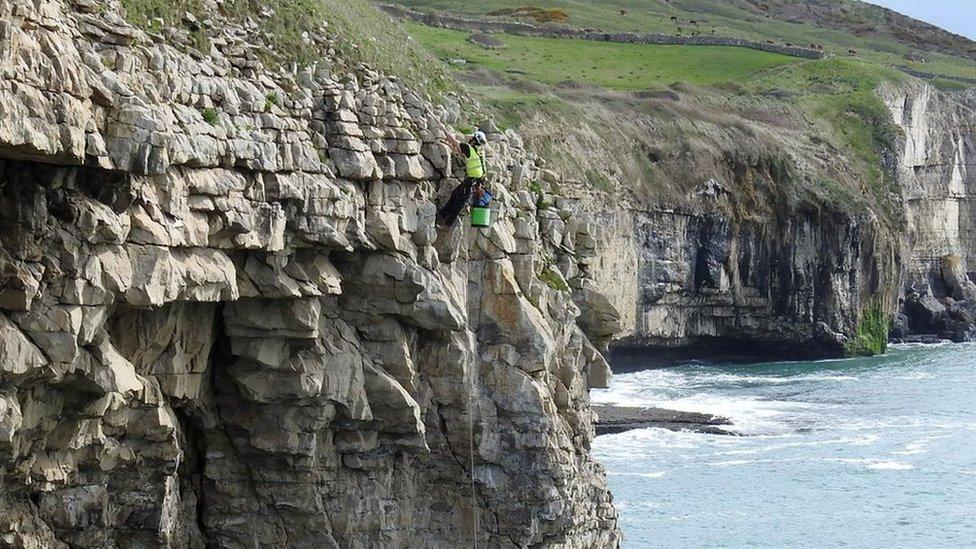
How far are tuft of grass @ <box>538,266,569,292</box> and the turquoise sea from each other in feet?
51.4

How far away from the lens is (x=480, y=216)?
23766mm

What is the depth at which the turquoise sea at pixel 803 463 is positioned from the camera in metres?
43.7

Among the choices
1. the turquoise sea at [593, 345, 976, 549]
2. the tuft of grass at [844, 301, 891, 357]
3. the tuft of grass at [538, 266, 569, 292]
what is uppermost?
the tuft of grass at [538, 266, 569, 292]

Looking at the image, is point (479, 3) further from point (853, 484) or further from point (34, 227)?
point (34, 227)

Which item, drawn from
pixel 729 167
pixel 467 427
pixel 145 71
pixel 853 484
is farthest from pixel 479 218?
pixel 729 167

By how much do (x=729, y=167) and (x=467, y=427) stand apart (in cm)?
6676

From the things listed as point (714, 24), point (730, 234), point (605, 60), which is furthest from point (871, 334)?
point (714, 24)

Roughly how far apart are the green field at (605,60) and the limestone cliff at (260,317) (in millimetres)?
69374

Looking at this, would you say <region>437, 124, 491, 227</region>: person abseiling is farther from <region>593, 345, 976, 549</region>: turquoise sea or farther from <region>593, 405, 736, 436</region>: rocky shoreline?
<region>593, 405, 736, 436</region>: rocky shoreline

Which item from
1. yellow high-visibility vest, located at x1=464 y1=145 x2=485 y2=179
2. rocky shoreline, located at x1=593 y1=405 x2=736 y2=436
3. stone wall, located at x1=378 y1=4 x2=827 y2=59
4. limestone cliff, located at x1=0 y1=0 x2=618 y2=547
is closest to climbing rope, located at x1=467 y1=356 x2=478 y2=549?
limestone cliff, located at x1=0 y1=0 x2=618 y2=547

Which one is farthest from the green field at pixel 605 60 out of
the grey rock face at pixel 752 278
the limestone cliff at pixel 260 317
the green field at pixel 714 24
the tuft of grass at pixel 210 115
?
the tuft of grass at pixel 210 115

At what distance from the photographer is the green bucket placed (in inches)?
931

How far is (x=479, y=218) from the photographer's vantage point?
2378cm

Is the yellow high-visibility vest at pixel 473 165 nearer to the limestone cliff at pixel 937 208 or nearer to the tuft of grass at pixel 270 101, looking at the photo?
the tuft of grass at pixel 270 101
